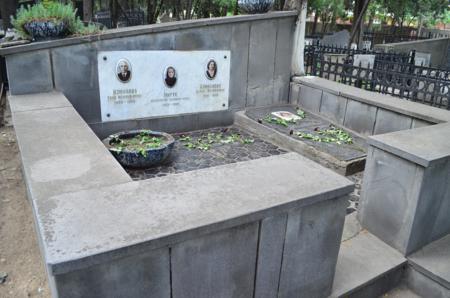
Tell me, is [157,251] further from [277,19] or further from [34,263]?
[277,19]

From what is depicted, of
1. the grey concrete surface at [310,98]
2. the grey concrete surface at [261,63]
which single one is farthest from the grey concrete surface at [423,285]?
the grey concrete surface at [261,63]

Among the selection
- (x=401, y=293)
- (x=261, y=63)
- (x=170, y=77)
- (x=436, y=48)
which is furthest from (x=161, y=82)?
(x=436, y=48)

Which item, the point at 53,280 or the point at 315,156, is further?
the point at 315,156

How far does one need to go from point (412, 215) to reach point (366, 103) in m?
2.90

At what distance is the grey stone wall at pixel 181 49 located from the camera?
16.6ft

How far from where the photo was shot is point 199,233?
1.97 m

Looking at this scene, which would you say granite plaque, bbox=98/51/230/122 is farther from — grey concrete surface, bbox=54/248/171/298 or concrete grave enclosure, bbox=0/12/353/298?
grey concrete surface, bbox=54/248/171/298

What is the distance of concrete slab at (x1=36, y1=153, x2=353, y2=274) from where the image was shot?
1.79m

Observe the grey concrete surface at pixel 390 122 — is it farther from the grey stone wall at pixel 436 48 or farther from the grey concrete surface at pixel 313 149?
the grey stone wall at pixel 436 48

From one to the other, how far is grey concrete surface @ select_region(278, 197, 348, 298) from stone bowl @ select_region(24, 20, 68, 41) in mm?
4360

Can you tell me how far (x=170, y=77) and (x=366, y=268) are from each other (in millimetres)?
4141

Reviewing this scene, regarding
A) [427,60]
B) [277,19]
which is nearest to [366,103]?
[277,19]

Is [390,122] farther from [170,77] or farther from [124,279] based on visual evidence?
[124,279]

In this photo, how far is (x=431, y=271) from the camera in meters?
3.23
